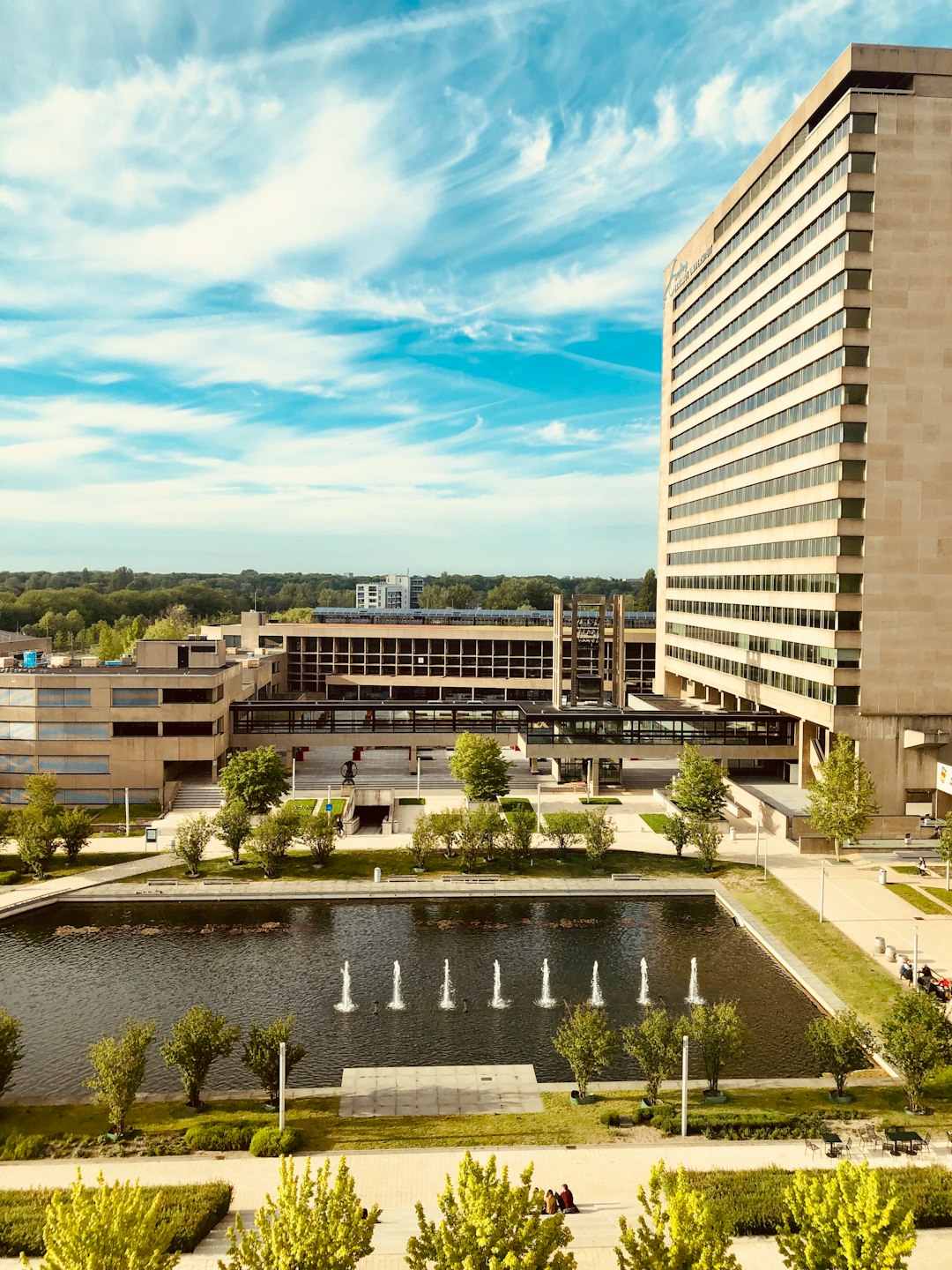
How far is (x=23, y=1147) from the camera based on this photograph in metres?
27.3

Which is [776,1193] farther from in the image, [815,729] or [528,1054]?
[815,729]

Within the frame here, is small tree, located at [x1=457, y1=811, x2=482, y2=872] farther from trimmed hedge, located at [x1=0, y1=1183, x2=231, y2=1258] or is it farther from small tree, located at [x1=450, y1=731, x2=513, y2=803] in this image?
trimmed hedge, located at [x1=0, y1=1183, x2=231, y2=1258]

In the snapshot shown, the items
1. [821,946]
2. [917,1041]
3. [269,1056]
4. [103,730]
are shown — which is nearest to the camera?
[917,1041]

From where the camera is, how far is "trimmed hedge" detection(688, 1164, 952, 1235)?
76.7 feet

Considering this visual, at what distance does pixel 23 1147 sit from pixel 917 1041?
28180 millimetres

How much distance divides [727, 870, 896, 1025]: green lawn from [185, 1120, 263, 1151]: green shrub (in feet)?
79.6

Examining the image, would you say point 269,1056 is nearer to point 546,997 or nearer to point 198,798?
point 546,997

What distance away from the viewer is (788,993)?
39375mm

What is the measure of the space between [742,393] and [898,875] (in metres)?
48.3

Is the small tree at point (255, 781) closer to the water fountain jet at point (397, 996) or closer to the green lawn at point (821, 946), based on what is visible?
the water fountain jet at point (397, 996)

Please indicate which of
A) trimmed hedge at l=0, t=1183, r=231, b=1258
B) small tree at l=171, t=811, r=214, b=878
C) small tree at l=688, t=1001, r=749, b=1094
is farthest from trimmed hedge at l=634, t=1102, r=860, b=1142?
small tree at l=171, t=811, r=214, b=878

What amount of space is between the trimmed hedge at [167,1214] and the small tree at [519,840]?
33464mm

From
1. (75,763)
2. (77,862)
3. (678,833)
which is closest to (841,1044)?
(678,833)

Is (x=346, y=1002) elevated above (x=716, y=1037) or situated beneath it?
situated beneath
